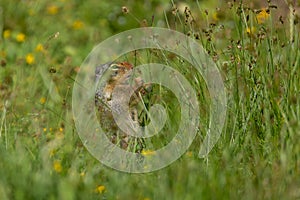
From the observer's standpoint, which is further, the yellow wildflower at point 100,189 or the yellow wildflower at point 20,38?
the yellow wildflower at point 20,38

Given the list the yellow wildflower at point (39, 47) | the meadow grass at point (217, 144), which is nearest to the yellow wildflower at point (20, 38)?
the yellow wildflower at point (39, 47)

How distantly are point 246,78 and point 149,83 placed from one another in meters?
0.47

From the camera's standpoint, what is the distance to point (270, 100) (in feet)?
10.4

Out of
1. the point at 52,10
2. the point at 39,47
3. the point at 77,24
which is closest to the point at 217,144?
the point at 39,47

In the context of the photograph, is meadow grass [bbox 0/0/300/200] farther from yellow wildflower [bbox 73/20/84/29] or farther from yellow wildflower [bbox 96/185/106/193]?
yellow wildflower [bbox 73/20/84/29]

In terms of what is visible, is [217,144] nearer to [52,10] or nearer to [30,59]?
[30,59]

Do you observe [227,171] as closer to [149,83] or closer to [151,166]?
[151,166]

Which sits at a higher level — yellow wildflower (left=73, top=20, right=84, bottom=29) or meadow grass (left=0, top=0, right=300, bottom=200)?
yellow wildflower (left=73, top=20, right=84, bottom=29)

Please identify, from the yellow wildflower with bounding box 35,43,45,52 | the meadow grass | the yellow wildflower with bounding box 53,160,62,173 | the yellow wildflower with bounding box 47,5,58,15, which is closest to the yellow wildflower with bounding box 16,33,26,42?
the yellow wildflower with bounding box 35,43,45,52

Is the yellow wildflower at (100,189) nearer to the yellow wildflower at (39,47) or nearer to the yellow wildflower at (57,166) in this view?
the yellow wildflower at (57,166)

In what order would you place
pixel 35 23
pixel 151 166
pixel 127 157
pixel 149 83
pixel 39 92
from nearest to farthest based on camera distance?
pixel 151 166 → pixel 127 157 → pixel 149 83 → pixel 39 92 → pixel 35 23

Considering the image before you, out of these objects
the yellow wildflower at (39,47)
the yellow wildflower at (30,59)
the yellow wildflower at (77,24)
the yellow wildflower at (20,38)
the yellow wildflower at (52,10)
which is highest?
the yellow wildflower at (52,10)

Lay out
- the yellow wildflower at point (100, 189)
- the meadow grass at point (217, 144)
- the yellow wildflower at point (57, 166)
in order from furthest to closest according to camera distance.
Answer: the yellow wildflower at point (57, 166) → the yellow wildflower at point (100, 189) → the meadow grass at point (217, 144)

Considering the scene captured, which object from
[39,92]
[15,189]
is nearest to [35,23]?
[39,92]
